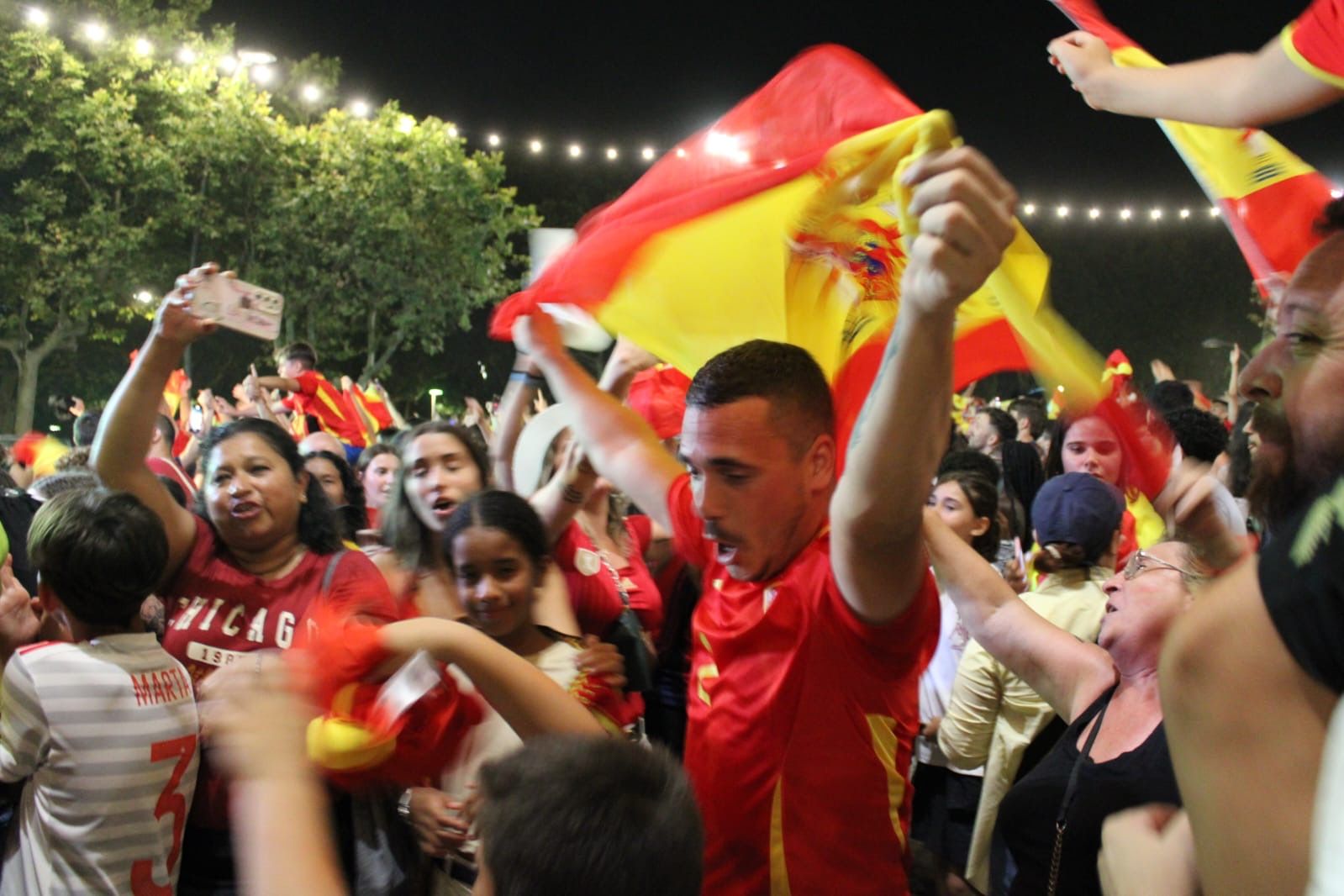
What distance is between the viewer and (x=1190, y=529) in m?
2.02

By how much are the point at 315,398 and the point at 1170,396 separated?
6515 mm

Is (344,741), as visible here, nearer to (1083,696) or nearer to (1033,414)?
(1083,696)

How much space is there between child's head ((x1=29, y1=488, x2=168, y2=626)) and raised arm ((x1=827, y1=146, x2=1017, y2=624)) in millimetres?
1963

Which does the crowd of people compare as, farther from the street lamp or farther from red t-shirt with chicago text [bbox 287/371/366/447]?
the street lamp

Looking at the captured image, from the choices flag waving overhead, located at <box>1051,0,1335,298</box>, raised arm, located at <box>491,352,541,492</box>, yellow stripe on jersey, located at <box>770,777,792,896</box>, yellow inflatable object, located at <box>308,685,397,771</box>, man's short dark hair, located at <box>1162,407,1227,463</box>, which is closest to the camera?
yellow inflatable object, located at <box>308,685,397,771</box>

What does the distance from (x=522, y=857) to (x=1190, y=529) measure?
4.46 feet

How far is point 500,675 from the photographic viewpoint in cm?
185

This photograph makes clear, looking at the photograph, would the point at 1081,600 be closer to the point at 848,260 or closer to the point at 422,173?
the point at 848,260

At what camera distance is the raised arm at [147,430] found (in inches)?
128

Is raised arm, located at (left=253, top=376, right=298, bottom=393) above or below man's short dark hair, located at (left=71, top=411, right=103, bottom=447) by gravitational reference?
above

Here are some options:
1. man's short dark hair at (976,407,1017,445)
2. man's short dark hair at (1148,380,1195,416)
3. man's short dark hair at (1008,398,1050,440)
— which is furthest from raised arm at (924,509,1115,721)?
man's short dark hair at (1008,398,1050,440)

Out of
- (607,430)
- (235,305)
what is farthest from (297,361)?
(607,430)

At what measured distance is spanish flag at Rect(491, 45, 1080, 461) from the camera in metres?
2.51

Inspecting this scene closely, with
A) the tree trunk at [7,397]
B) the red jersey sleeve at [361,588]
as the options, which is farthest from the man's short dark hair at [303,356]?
the tree trunk at [7,397]
